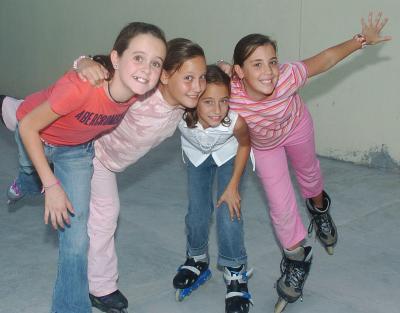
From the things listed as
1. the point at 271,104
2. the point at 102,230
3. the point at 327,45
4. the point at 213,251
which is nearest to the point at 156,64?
the point at 271,104

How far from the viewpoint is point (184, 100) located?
Result: 2.88m

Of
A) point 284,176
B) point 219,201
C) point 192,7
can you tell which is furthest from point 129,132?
point 192,7

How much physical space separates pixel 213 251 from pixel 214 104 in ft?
4.06

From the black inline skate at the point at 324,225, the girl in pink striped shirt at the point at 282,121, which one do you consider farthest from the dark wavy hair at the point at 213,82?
the black inline skate at the point at 324,225

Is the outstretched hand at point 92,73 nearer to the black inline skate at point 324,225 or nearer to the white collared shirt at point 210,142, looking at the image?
the white collared shirt at point 210,142

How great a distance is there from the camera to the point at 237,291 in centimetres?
316

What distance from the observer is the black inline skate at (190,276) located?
3293 millimetres

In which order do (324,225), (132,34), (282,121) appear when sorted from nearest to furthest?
(132,34)
(282,121)
(324,225)

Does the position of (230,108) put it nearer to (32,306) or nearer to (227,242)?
(227,242)

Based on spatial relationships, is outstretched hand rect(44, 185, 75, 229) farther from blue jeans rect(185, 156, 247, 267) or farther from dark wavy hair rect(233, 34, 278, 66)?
dark wavy hair rect(233, 34, 278, 66)

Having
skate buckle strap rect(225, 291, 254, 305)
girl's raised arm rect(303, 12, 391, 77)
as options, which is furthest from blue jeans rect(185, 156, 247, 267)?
girl's raised arm rect(303, 12, 391, 77)

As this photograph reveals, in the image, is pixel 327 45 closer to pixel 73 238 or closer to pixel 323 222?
pixel 323 222

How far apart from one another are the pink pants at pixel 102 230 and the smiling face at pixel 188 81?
0.57 metres

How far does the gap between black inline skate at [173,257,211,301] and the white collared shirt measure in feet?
1.82
